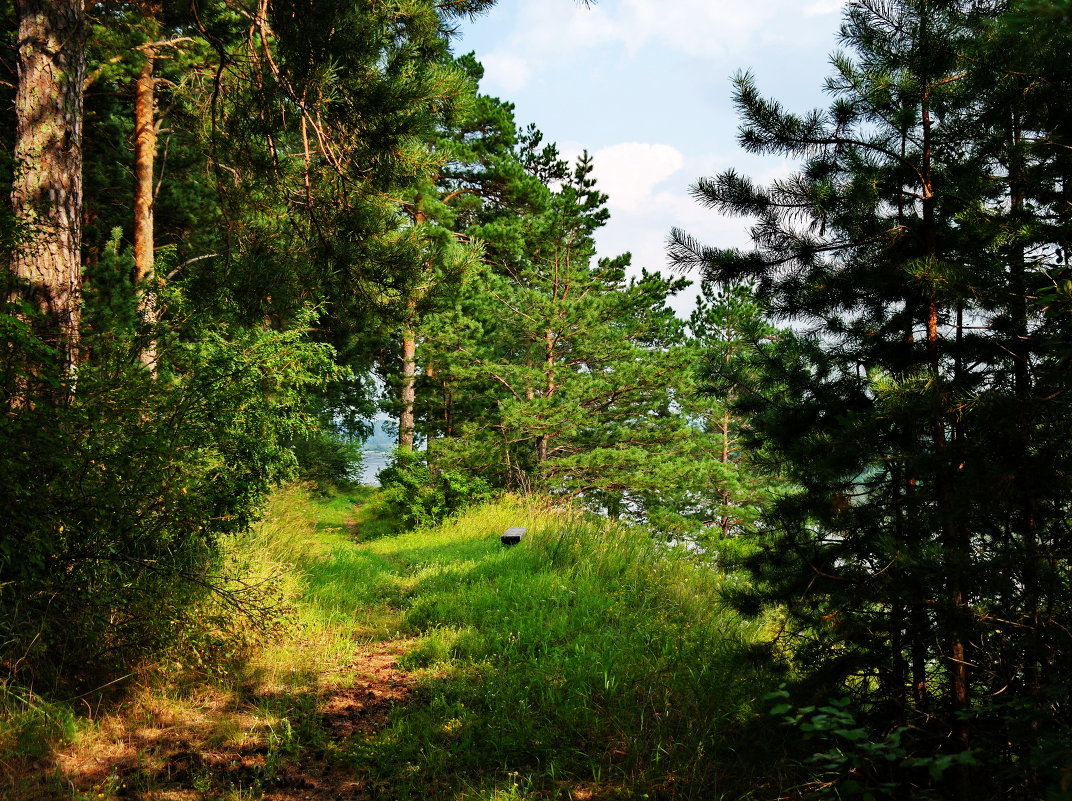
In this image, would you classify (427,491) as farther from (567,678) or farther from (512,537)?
(567,678)

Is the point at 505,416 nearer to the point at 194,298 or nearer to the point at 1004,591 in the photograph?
the point at 194,298

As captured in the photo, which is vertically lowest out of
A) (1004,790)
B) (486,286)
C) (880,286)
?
(1004,790)

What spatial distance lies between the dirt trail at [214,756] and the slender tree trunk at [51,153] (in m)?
2.47

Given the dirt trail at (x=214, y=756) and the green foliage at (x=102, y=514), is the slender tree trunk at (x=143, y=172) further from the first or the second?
the dirt trail at (x=214, y=756)

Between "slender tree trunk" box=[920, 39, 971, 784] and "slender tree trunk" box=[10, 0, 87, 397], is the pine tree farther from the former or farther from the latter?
"slender tree trunk" box=[10, 0, 87, 397]

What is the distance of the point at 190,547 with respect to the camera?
4605 millimetres

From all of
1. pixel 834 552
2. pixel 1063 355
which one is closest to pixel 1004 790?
pixel 834 552

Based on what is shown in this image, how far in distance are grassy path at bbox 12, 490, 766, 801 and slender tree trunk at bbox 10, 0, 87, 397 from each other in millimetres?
2490

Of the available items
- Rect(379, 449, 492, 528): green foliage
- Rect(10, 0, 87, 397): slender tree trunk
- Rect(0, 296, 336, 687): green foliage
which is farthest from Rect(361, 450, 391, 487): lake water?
Rect(0, 296, 336, 687): green foliage

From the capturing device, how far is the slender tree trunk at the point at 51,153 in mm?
4277

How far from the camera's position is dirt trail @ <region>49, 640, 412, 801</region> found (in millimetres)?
2969

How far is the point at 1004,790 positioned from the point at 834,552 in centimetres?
104

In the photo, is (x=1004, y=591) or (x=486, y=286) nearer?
(x=1004, y=591)

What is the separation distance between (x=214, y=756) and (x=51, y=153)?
14.4 ft
